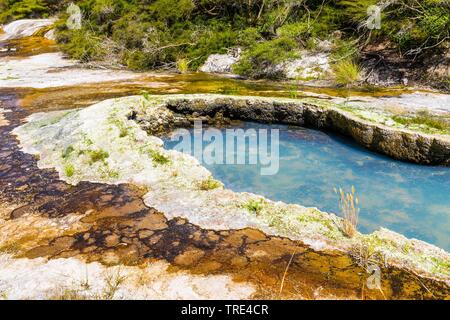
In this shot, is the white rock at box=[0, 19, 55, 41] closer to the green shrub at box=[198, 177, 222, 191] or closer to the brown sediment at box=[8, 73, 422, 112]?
the brown sediment at box=[8, 73, 422, 112]

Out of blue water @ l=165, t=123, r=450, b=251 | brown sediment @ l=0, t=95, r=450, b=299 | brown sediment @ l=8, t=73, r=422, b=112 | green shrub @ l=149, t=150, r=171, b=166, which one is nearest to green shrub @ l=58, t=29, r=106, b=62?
brown sediment @ l=8, t=73, r=422, b=112

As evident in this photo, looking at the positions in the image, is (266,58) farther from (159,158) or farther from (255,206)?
(255,206)

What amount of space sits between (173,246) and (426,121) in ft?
20.4

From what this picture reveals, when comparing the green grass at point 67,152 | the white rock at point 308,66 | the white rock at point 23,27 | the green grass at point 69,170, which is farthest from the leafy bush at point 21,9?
the green grass at point 69,170

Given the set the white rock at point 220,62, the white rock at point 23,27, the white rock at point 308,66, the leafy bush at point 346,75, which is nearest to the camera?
the leafy bush at point 346,75

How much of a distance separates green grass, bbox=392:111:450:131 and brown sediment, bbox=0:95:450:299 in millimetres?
5075

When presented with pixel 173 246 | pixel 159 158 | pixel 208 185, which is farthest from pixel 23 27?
pixel 173 246

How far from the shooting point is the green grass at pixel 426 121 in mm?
7541

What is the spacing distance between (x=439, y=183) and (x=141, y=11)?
1808 centimetres

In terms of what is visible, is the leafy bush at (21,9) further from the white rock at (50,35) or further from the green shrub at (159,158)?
the green shrub at (159,158)

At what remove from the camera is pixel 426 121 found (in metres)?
A: 7.81

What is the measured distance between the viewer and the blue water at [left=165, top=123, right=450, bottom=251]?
225 inches

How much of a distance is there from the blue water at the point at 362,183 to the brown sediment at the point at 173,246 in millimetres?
2155

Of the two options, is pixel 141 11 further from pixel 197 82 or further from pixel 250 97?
pixel 250 97
